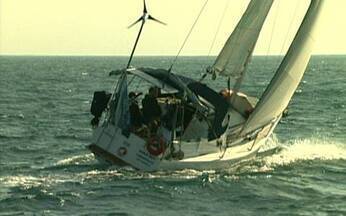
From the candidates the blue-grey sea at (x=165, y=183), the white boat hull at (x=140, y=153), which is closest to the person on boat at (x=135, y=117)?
the white boat hull at (x=140, y=153)

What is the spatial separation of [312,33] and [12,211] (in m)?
12.8

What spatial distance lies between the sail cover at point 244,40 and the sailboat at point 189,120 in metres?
0.78

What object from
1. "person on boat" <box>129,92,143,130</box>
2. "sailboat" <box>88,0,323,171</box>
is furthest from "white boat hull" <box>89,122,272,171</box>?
"person on boat" <box>129,92,143,130</box>

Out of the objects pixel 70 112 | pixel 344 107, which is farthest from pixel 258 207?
pixel 344 107

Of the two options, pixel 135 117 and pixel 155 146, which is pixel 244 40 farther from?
pixel 155 146

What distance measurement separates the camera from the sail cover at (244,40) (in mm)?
29078

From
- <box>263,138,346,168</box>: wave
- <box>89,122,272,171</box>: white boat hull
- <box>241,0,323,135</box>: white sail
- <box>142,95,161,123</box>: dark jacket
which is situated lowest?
<box>89,122,272,171</box>: white boat hull

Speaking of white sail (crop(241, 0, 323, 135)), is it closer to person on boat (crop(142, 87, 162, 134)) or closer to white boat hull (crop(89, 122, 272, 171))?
white boat hull (crop(89, 122, 272, 171))

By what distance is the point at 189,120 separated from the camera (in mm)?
25891

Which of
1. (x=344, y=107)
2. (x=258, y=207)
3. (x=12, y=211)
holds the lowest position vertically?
(x=12, y=211)

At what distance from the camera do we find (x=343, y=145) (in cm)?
Answer: 3372

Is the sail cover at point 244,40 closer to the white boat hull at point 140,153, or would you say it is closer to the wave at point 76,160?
the white boat hull at point 140,153

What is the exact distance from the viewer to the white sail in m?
26.4

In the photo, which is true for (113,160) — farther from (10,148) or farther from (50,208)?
(10,148)
